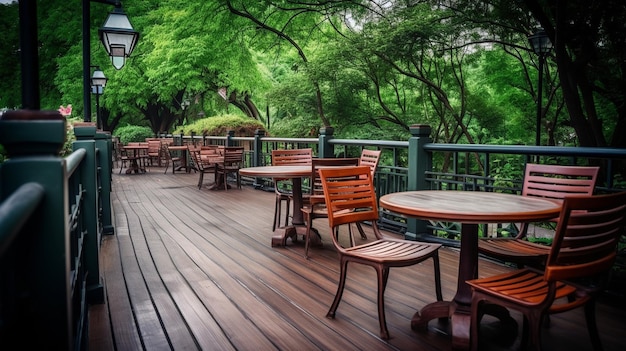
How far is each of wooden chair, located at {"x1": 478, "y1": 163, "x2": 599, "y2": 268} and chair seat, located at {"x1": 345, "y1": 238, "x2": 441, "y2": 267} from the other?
386mm

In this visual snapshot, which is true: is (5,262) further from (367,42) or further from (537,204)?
(367,42)

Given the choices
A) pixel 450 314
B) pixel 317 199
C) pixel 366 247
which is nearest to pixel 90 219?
pixel 366 247

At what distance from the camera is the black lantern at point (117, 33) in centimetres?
592

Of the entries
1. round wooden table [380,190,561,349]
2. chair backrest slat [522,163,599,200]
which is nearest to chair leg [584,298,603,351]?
round wooden table [380,190,561,349]

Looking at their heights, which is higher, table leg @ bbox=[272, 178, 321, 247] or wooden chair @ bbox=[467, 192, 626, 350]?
wooden chair @ bbox=[467, 192, 626, 350]

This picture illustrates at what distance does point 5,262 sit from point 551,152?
Result: 3.69 m

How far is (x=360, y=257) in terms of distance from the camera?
8.78 ft

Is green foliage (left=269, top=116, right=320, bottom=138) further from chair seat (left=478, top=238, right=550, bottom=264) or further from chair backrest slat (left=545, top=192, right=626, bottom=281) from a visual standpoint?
chair backrest slat (left=545, top=192, right=626, bottom=281)

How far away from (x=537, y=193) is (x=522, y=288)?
1.44 m

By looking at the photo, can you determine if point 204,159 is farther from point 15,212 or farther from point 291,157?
point 15,212

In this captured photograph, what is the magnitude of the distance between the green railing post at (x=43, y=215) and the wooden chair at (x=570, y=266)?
1778mm

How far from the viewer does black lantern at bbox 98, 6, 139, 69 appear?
5922 mm

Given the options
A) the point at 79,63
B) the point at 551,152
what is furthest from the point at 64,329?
the point at 79,63

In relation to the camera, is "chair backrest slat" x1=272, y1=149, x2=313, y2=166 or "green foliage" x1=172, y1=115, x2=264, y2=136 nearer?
"chair backrest slat" x1=272, y1=149, x2=313, y2=166
